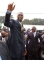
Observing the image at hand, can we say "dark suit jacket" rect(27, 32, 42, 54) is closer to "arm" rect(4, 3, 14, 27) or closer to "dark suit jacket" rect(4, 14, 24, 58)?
"dark suit jacket" rect(4, 14, 24, 58)

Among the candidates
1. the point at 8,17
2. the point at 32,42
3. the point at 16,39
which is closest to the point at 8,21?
the point at 8,17

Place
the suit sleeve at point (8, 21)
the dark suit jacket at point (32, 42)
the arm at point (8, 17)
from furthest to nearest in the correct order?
the dark suit jacket at point (32, 42) < the suit sleeve at point (8, 21) < the arm at point (8, 17)

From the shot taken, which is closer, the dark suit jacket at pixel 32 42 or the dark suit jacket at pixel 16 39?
the dark suit jacket at pixel 16 39

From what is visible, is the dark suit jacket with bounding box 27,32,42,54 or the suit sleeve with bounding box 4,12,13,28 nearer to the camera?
the suit sleeve with bounding box 4,12,13,28

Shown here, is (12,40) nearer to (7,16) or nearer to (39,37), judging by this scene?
(7,16)

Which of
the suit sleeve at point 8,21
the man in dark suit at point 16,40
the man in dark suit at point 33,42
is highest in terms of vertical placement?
the suit sleeve at point 8,21

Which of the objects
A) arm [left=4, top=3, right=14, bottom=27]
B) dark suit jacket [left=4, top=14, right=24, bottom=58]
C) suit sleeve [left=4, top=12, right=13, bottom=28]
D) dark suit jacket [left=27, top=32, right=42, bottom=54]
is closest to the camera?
arm [left=4, top=3, right=14, bottom=27]

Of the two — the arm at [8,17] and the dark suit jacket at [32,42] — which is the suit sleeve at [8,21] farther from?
the dark suit jacket at [32,42]

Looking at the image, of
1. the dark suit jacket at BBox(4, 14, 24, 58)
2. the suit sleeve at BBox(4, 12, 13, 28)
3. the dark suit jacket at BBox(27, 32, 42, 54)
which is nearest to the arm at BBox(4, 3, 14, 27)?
the suit sleeve at BBox(4, 12, 13, 28)

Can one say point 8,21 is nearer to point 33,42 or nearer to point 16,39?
point 16,39

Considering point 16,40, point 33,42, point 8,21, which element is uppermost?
point 8,21

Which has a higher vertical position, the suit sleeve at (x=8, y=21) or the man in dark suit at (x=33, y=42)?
the suit sleeve at (x=8, y=21)

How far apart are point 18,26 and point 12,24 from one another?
0.17m

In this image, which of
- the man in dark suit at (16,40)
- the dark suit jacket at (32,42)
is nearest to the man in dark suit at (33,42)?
the dark suit jacket at (32,42)
